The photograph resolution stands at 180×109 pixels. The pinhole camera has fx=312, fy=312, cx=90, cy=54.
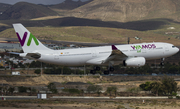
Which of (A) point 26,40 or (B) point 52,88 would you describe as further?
(B) point 52,88

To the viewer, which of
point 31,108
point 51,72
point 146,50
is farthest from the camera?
point 51,72

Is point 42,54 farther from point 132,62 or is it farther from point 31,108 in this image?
point 132,62

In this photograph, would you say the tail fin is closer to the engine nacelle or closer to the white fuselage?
the white fuselage

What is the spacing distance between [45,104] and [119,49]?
1620 centimetres

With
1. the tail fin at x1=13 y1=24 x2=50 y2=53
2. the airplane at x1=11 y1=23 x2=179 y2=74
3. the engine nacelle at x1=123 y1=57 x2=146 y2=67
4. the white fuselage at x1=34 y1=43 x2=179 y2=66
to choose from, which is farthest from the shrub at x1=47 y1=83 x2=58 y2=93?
the engine nacelle at x1=123 y1=57 x2=146 y2=67

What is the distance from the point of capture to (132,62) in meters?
55.1

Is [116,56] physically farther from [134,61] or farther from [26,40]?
[26,40]

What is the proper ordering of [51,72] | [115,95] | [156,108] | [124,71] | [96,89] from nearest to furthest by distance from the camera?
1. [156,108]
2. [115,95]
3. [96,89]
4. [51,72]
5. [124,71]

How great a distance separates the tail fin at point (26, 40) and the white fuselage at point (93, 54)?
106 centimetres

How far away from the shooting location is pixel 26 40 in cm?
5209

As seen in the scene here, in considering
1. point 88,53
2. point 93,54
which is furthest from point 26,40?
point 93,54

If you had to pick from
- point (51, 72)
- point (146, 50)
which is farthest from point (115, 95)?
point (51, 72)

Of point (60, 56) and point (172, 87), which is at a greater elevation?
point (60, 56)

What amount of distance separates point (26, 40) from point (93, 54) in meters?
11.8
